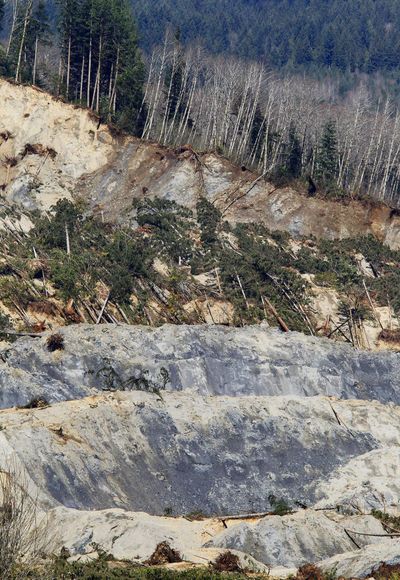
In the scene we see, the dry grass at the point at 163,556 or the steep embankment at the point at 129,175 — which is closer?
the dry grass at the point at 163,556

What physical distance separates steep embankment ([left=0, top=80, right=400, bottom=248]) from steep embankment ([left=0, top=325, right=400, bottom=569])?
21002 mm

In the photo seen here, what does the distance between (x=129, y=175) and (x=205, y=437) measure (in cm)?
3196

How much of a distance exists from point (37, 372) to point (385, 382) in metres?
15.8

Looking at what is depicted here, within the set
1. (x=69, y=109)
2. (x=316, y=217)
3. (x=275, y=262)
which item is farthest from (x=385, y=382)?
(x=69, y=109)

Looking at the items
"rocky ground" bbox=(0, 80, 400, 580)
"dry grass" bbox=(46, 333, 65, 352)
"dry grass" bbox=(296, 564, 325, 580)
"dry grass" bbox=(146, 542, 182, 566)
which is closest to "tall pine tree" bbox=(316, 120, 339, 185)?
"rocky ground" bbox=(0, 80, 400, 580)

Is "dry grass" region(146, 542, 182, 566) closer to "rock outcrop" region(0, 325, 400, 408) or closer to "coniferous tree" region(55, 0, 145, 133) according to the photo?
"rock outcrop" region(0, 325, 400, 408)

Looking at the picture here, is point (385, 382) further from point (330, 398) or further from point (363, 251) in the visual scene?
point (363, 251)

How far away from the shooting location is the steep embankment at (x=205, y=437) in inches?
1193

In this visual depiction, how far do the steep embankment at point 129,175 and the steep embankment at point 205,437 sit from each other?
21.0 m

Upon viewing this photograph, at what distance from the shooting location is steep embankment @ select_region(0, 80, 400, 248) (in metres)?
66.1

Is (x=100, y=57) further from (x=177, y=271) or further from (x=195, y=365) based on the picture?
(x=195, y=365)

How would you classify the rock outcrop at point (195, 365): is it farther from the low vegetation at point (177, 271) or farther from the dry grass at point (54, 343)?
the low vegetation at point (177, 271)

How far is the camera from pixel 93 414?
36.4m

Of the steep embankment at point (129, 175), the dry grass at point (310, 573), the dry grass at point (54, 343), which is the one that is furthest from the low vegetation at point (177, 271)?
the dry grass at point (310, 573)
